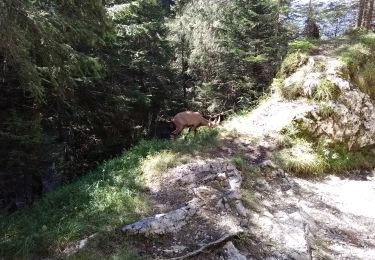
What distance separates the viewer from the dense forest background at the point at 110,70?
607 centimetres

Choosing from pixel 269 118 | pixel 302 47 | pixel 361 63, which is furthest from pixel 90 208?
pixel 361 63

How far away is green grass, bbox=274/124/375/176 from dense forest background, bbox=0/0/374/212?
9.20 feet

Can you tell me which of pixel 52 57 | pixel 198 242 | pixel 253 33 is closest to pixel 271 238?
pixel 198 242

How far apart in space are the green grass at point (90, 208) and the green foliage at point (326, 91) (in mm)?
3201

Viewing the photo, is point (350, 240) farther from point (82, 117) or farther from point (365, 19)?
point (365, 19)

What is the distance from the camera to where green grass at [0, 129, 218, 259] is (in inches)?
201

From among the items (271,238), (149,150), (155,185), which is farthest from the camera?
(149,150)

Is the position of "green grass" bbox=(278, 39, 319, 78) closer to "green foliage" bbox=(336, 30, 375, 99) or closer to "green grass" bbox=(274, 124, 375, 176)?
"green foliage" bbox=(336, 30, 375, 99)

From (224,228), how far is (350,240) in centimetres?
235

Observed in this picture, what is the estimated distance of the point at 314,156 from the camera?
28.9ft

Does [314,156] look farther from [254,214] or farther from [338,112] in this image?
[254,214]

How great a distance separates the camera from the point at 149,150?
27.0ft

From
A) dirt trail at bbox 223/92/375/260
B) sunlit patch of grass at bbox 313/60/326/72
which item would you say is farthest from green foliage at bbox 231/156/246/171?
sunlit patch of grass at bbox 313/60/326/72

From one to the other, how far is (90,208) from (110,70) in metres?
8.41
